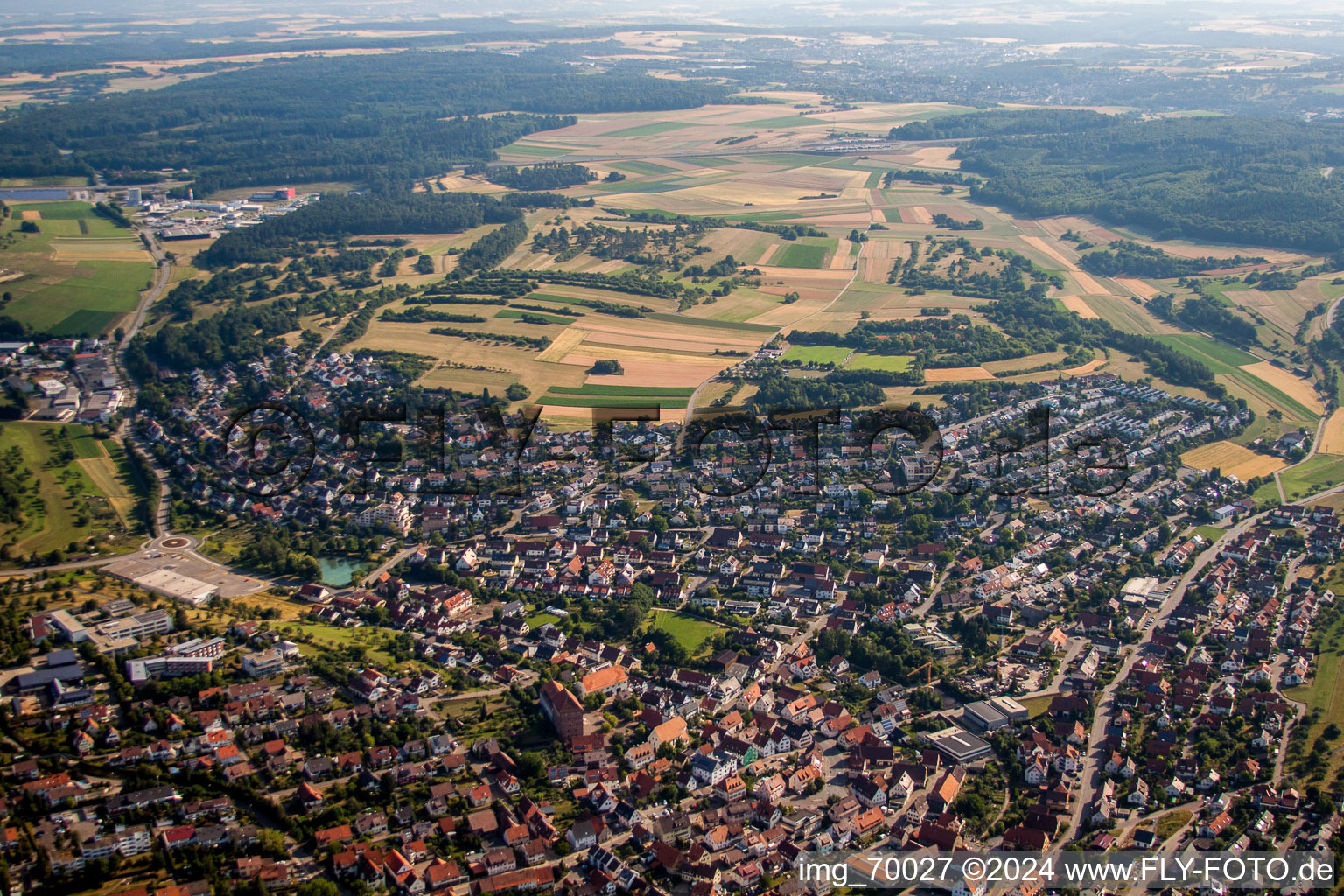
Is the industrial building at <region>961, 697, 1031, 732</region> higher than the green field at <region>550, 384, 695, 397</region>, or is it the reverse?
the green field at <region>550, 384, 695, 397</region>

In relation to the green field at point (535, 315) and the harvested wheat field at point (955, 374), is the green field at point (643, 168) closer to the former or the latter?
the green field at point (535, 315)

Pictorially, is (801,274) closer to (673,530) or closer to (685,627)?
(673,530)

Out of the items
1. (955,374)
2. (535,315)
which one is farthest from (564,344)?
(955,374)

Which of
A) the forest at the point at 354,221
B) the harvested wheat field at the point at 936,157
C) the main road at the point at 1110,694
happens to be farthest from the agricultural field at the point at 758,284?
the main road at the point at 1110,694

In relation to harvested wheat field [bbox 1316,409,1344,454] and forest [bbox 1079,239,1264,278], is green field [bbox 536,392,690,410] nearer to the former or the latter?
harvested wheat field [bbox 1316,409,1344,454]

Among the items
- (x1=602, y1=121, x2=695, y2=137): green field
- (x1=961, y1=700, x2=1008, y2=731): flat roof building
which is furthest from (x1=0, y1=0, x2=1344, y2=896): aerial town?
(x1=602, y1=121, x2=695, y2=137): green field
